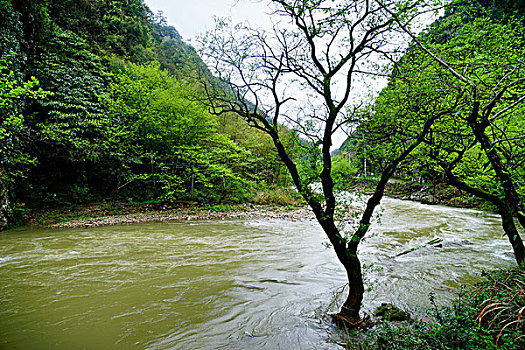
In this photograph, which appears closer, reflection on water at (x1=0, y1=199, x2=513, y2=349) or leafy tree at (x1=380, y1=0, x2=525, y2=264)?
leafy tree at (x1=380, y1=0, x2=525, y2=264)

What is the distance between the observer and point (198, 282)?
5359 mm

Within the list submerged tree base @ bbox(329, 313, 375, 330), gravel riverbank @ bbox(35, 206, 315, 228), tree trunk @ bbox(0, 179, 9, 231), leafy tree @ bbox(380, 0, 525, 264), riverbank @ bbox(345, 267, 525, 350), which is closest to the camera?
riverbank @ bbox(345, 267, 525, 350)

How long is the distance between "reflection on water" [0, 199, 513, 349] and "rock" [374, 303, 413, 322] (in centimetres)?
48

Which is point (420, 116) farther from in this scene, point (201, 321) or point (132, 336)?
point (132, 336)

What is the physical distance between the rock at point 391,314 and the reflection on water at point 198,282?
478mm

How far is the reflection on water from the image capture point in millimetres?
3547

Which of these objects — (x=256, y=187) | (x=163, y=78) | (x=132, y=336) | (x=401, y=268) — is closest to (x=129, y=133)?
(x=163, y=78)

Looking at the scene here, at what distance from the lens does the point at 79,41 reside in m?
13.8

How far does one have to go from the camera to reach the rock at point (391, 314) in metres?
3.68

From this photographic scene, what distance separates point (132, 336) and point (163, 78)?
45.3 feet

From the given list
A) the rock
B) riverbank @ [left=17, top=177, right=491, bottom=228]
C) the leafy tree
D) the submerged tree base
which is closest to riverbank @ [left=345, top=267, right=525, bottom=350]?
the submerged tree base

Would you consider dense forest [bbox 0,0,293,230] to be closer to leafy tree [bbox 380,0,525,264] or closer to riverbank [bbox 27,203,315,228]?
riverbank [bbox 27,203,315,228]

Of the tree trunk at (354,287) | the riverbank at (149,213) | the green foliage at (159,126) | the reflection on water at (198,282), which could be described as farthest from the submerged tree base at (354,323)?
the green foliage at (159,126)

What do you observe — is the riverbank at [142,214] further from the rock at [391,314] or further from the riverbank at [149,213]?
the rock at [391,314]
